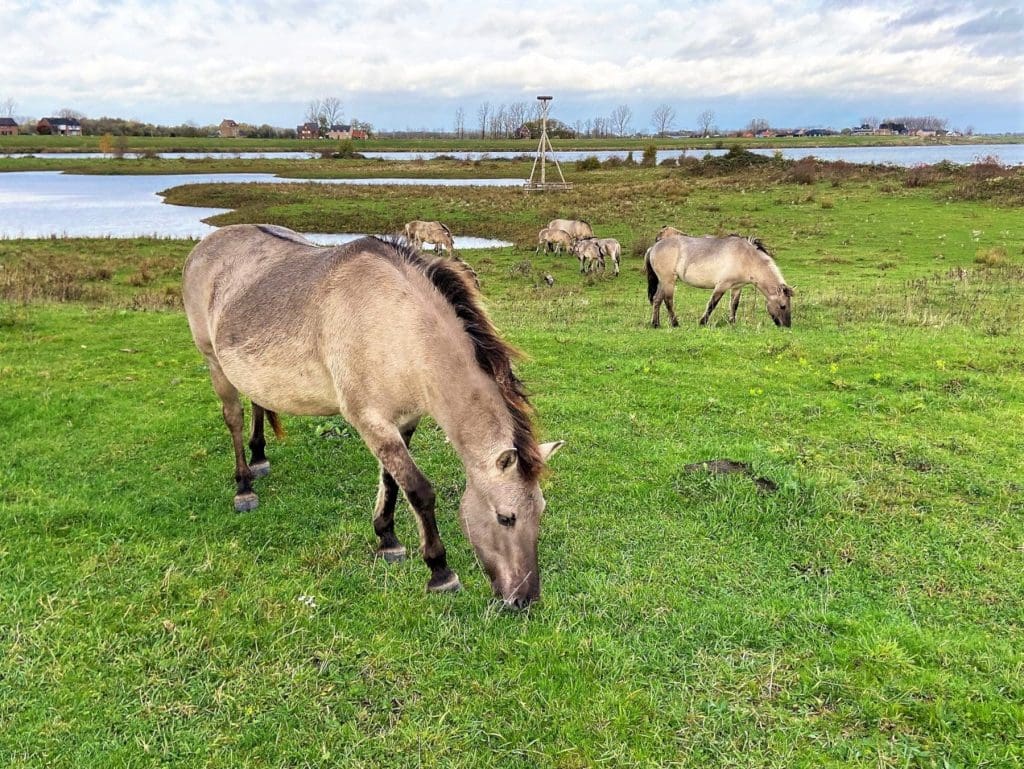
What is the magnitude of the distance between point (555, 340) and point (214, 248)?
6.10 metres

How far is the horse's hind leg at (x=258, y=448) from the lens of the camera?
19.8 feet

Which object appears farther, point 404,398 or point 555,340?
point 555,340

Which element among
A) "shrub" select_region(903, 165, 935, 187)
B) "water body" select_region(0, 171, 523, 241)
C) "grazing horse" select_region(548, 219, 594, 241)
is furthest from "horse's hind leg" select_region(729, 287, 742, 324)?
"shrub" select_region(903, 165, 935, 187)

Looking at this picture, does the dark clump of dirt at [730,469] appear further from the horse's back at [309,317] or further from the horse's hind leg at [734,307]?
the horse's hind leg at [734,307]

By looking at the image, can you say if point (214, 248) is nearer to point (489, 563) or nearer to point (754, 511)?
point (489, 563)

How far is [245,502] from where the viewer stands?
542cm

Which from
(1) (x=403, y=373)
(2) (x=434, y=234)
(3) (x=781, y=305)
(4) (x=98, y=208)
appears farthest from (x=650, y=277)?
(4) (x=98, y=208)

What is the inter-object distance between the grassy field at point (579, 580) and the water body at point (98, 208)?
22155mm

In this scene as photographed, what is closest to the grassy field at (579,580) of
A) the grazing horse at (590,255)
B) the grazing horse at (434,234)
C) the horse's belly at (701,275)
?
the horse's belly at (701,275)

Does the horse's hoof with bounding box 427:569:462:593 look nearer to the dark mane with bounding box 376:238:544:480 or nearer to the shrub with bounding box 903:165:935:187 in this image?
the dark mane with bounding box 376:238:544:480

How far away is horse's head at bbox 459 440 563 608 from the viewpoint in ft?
12.2

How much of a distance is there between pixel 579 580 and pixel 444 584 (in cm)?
89

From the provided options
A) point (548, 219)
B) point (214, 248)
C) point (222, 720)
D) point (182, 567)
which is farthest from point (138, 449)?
point (548, 219)

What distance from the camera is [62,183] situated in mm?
54625
